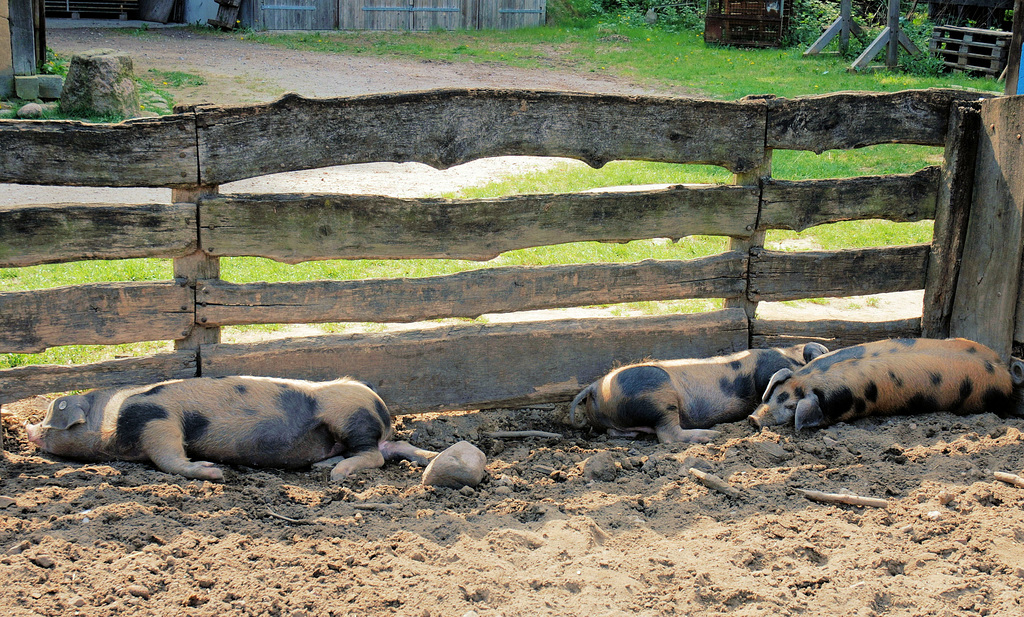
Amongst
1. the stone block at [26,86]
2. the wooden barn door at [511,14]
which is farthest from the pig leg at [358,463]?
the wooden barn door at [511,14]

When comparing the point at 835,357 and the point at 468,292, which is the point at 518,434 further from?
the point at 835,357

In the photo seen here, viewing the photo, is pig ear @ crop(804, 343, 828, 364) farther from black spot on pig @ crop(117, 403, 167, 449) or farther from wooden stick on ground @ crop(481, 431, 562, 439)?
black spot on pig @ crop(117, 403, 167, 449)

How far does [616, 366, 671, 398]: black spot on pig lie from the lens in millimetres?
4508

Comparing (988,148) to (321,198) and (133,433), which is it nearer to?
(321,198)

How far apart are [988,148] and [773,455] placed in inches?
86.8

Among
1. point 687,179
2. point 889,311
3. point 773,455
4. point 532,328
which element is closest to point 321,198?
point 532,328

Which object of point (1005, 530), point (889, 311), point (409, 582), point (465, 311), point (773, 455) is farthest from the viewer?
point (889, 311)

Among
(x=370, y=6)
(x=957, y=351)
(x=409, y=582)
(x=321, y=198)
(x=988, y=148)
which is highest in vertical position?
(x=370, y=6)

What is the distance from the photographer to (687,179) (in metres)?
9.70

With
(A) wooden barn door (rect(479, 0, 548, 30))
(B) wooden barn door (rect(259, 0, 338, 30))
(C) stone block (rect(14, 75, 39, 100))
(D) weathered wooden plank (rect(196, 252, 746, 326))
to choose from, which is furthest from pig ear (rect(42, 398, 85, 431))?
(A) wooden barn door (rect(479, 0, 548, 30))

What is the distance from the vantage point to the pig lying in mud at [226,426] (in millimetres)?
3830

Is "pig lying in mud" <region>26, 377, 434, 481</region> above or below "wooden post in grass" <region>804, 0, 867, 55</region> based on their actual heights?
below

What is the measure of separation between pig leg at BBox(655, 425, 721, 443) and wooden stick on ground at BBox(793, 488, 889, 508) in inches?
30.7

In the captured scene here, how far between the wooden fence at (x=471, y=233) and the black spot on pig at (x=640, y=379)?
0.23 metres
